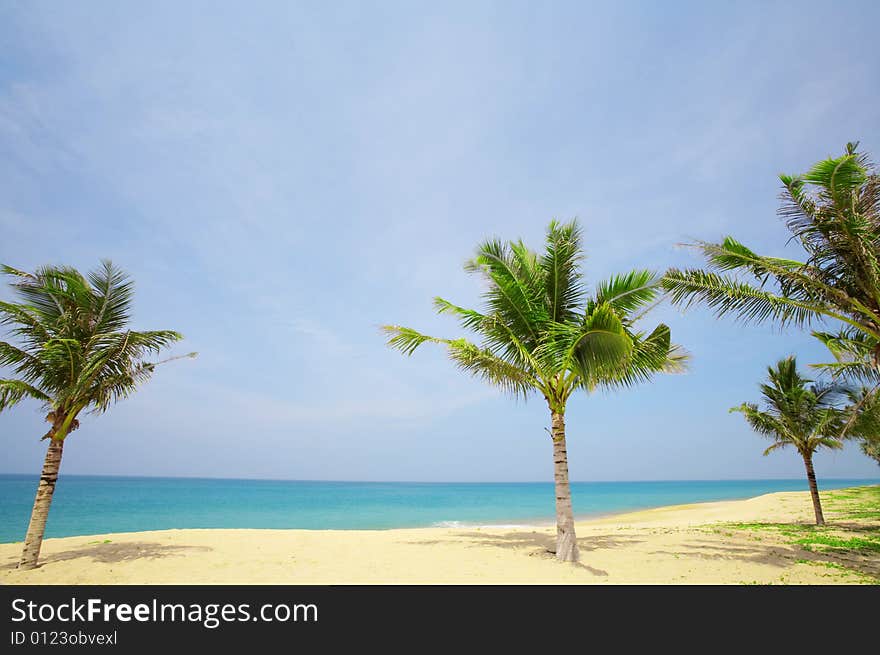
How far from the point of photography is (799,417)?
1681 cm

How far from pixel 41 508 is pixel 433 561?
25.7 ft

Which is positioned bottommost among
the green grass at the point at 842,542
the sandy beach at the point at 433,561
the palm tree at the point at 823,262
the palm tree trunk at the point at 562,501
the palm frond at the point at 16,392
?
the green grass at the point at 842,542

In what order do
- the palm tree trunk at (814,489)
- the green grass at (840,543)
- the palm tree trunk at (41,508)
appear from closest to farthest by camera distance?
the green grass at (840,543), the palm tree trunk at (41,508), the palm tree trunk at (814,489)

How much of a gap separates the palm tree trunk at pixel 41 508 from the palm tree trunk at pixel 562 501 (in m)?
9.77

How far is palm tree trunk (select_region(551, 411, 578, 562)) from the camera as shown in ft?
29.1

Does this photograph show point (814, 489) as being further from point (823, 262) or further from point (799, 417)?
point (823, 262)

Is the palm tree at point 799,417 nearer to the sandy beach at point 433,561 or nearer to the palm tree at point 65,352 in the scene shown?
the sandy beach at point 433,561

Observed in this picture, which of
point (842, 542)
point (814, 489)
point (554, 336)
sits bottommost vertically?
point (842, 542)

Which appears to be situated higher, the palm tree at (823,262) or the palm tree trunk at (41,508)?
the palm tree at (823,262)

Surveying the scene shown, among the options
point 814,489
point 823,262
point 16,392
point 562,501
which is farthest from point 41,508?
point 814,489

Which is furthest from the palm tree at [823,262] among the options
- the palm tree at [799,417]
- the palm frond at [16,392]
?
the palm frond at [16,392]

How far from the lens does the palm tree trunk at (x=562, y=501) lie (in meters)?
8.88
